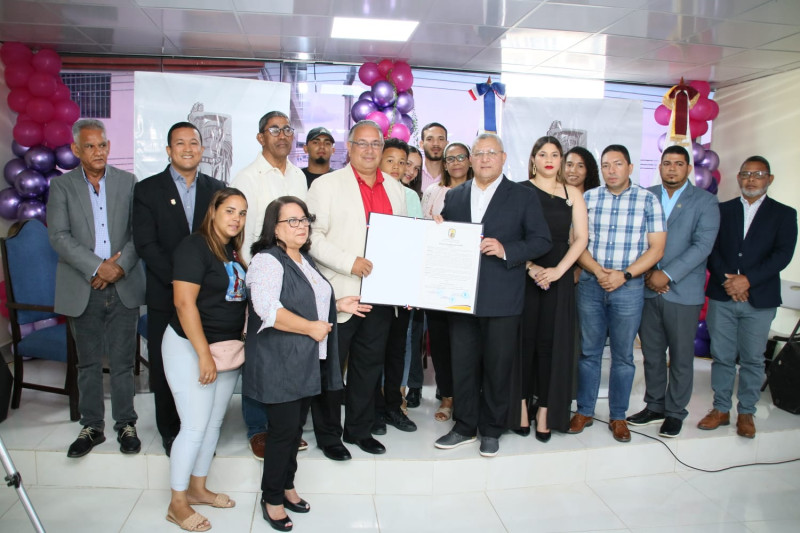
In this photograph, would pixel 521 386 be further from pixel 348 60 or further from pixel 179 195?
pixel 348 60

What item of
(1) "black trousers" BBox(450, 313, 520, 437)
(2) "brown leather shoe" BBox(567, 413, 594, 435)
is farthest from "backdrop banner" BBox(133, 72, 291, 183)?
(2) "brown leather shoe" BBox(567, 413, 594, 435)

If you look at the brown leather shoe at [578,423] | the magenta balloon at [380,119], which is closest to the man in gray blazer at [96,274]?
the brown leather shoe at [578,423]

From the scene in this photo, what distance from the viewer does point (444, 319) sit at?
133 inches

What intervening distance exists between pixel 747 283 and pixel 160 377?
3.35m

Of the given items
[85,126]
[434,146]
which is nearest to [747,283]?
[434,146]

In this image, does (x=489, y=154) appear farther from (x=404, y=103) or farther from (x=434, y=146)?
(x=404, y=103)

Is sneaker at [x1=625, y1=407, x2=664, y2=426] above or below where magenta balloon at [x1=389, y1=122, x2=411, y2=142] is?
below

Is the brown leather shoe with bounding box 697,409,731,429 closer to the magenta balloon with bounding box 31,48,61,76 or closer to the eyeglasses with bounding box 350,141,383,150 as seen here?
the eyeglasses with bounding box 350,141,383,150

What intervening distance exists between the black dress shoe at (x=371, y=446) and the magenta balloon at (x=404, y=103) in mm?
3591

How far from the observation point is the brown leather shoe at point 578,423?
11.1 ft

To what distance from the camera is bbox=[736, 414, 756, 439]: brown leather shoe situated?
11.4 feet

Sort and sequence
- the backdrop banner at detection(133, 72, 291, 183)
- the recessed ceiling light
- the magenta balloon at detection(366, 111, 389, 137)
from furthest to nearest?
the magenta balloon at detection(366, 111, 389, 137) < the recessed ceiling light < the backdrop banner at detection(133, 72, 291, 183)

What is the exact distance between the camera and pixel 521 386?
325 centimetres

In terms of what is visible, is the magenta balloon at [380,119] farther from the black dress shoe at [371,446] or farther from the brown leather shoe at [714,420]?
the brown leather shoe at [714,420]
